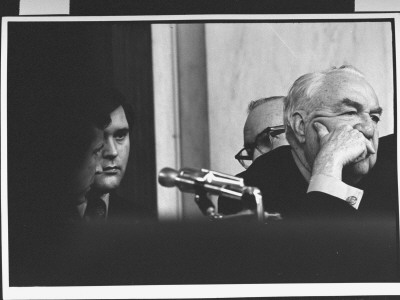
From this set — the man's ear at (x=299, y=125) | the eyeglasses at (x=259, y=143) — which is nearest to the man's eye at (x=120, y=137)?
the eyeglasses at (x=259, y=143)

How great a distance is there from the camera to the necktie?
3.74 meters

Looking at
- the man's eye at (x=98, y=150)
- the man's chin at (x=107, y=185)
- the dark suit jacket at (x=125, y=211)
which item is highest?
the man's eye at (x=98, y=150)

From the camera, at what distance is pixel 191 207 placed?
370cm

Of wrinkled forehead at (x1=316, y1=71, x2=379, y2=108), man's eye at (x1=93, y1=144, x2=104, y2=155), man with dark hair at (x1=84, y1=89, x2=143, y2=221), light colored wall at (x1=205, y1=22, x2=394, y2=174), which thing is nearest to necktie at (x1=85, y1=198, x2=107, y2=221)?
man with dark hair at (x1=84, y1=89, x2=143, y2=221)

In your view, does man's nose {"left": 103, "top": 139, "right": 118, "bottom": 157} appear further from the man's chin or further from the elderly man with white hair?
the elderly man with white hair

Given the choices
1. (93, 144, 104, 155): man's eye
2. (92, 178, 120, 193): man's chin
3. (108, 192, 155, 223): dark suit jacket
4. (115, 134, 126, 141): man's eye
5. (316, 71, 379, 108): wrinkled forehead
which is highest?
(316, 71, 379, 108): wrinkled forehead

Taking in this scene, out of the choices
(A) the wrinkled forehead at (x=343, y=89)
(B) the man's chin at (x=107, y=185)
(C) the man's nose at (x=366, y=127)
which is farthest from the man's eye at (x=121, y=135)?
(C) the man's nose at (x=366, y=127)

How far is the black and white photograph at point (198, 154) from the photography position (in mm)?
3705

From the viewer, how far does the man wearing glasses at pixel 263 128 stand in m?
3.76

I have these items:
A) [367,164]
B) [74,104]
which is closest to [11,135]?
[74,104]

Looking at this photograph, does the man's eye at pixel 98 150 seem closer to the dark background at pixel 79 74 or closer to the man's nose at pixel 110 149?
the man's nose at pixel 110 149

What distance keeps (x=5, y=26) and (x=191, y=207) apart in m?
1.17

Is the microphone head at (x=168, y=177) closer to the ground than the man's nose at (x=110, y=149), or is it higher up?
closer to the ground

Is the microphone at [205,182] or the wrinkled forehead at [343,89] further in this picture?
the wrinkled forehead at [343,89]
